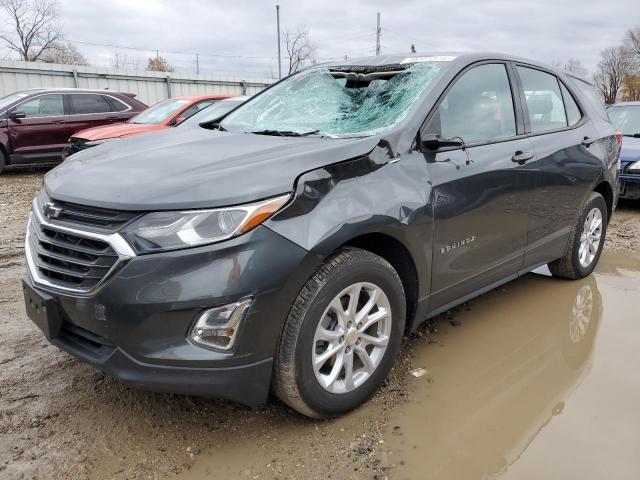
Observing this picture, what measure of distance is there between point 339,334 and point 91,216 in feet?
3.77

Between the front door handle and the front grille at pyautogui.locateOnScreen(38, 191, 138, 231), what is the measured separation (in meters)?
2.28

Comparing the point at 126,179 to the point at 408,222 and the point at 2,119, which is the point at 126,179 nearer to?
the point at 408,222

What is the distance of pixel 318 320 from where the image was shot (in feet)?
7.16

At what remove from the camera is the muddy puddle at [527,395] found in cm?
220

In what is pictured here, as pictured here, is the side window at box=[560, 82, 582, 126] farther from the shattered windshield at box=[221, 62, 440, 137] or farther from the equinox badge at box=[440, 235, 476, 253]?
the equinox badge at box=[440, 235, 476, 253]

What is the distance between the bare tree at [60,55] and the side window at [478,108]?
5137 centimetres

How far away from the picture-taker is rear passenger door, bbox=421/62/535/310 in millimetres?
2746

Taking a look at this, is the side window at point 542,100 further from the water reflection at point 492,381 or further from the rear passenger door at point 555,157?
the water reflection at point 492,381

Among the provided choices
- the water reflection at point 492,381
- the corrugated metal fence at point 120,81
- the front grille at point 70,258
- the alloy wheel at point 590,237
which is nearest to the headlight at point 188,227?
the front grille at point 70,258

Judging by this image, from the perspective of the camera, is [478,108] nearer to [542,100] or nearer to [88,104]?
[542,100]

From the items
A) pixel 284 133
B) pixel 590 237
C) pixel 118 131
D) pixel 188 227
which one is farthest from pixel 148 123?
pixel 188 227

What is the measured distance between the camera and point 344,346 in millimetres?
2350

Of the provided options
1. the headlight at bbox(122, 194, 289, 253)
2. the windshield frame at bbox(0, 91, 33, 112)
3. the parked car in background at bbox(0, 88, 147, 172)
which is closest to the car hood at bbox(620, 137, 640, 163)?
the headlight at bbox(122, 194, 289, 253)

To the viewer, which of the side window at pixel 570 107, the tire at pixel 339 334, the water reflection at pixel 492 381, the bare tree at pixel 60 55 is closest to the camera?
the tire at pixel 339 334
